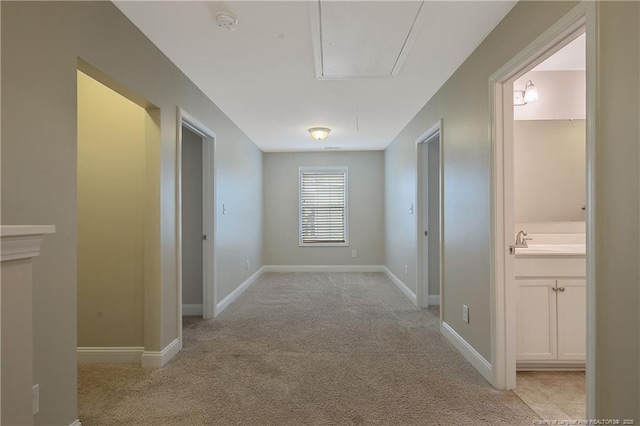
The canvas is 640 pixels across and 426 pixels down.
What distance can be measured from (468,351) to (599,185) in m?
1.80

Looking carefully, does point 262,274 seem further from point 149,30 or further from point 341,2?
point 341,2

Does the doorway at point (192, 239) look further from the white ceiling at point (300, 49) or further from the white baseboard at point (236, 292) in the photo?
the white ceiling at point (300, 49)

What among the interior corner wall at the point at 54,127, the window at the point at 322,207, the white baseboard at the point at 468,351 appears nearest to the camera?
the interior corner wall at the point at 54,127

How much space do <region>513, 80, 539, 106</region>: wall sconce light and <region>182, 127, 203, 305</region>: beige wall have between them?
11.3 ft

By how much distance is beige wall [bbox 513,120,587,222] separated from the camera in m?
3.01

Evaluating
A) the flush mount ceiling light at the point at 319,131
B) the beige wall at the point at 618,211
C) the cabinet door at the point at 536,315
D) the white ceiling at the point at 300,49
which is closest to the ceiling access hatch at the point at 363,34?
the white ceiling at the point at 300,49

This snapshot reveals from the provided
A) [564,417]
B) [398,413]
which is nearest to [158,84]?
[398,413]

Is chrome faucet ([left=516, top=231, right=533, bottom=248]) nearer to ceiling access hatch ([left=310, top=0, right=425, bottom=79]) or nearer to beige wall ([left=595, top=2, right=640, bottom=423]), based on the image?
beige wall ([left=595, top=2, right=640, bottom=423])

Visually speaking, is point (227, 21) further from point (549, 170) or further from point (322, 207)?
point (322, 207)

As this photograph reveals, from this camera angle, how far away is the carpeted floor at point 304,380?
1976 millimetres

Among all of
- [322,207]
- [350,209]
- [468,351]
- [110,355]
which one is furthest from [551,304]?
[322,207]

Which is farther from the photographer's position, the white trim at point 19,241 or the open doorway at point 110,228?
the open doorway at point 110,228

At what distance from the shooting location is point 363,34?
2221 millimetres

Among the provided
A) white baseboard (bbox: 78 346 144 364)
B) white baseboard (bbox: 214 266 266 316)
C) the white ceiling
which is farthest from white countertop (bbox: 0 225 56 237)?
white baseboard (bbox: 214 266 266 316)
